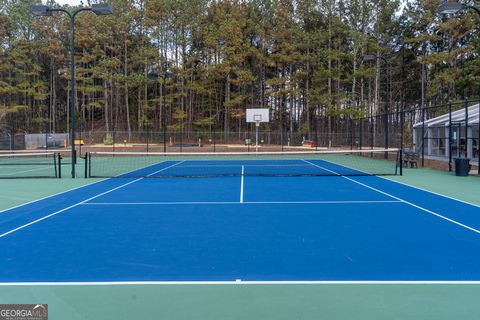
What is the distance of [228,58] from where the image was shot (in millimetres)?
48656

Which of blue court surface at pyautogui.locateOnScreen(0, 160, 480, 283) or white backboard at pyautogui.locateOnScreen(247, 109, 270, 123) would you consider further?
white backboard at pyautogui.locateOnScreen(247, 109, 270, 123)

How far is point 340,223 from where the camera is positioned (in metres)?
7.88

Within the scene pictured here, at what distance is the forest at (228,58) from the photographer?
151 feet

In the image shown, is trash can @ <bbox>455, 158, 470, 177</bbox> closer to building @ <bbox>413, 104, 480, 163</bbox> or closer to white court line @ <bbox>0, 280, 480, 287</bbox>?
building @ <bbox>413, 104, 480, 163</bbox>

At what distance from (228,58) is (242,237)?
144 feet

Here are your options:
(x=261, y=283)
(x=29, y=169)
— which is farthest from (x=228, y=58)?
(x=261, y=283)

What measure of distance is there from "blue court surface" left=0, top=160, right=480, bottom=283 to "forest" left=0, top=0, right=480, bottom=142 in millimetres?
34368

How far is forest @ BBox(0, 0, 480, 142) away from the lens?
1807 inches

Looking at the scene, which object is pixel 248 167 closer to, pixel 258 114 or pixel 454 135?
pixel 454 135

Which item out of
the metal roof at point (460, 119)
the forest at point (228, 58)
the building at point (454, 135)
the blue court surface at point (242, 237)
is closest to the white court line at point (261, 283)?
the blue court surface at point (242, 237)

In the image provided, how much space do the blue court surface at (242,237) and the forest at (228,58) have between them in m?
34.4

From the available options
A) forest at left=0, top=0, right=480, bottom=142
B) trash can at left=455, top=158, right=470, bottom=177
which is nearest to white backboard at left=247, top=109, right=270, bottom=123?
forest at left=0, top=0, right=480, bottom=142

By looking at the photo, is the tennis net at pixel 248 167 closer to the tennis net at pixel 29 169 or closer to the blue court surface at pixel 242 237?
the tennis net at pixel 29 169

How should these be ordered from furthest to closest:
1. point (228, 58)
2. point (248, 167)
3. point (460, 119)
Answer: point (228, 58), point (248, 167), point (460, 119)
